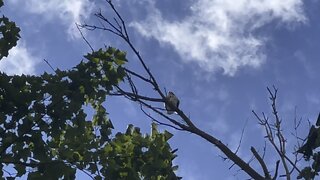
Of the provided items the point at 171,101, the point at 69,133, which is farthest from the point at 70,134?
the point at 171,101

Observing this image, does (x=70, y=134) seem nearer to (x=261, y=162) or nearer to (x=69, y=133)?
(x=69, y=133)

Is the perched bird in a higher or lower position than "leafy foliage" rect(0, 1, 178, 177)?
higher

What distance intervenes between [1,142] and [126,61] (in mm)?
2085

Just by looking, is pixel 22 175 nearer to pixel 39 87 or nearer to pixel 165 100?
pixel 39 87

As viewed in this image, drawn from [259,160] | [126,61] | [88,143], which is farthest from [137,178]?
[259,160]

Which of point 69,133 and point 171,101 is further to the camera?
point 171,101

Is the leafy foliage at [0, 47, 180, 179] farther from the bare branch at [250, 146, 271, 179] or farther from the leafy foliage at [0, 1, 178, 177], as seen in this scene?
the bare branch at [250, 146, 271, 179]

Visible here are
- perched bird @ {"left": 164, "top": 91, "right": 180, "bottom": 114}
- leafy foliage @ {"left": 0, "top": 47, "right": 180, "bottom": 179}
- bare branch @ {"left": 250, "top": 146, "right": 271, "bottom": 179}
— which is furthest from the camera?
perched bird @ {"left": 164, "top": 91, "right": 180, "bottom": 114}

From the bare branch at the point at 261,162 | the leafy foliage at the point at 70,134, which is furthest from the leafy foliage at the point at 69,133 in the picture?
the bare branch at the point at 261,162

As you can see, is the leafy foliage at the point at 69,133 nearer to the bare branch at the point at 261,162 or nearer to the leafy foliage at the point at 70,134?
the leafy foliage at the point at 70,134

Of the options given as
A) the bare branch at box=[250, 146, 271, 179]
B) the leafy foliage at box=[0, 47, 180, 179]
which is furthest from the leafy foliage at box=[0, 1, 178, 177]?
the bare branch at box=[250, 146, 271, 179]

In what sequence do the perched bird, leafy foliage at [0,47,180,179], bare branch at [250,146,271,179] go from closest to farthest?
leafy foliage at [0,47,180,179]
bare branch at [250,146,271,179]
the perched bird

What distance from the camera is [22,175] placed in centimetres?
621

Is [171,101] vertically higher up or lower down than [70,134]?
higher up
